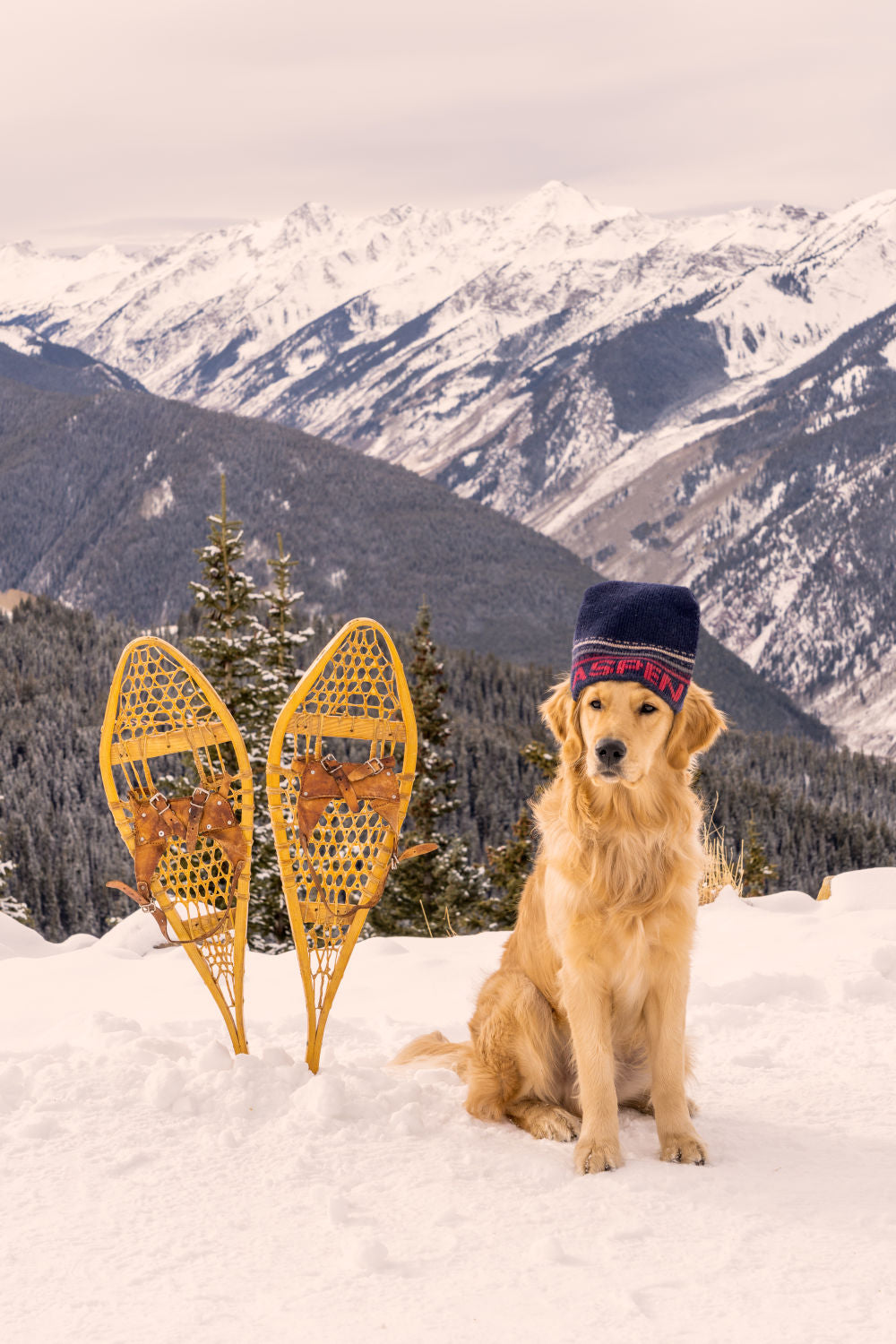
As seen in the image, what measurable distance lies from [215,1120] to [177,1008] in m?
1.94

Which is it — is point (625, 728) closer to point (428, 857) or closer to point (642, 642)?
point (642, 642)

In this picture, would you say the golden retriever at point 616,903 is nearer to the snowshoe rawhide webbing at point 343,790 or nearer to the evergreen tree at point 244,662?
the snowshoe rawhide webbing at point 343,790

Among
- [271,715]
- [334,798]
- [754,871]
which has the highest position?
[334,798]

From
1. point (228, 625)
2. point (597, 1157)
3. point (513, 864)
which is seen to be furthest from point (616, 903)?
point (513, 864)

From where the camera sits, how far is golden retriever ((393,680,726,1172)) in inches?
176

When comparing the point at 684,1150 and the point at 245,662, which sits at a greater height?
the point at 245,662

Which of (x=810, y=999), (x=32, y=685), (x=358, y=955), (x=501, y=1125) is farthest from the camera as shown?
(x=32, y=685)

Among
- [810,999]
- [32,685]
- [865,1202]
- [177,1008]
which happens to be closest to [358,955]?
[177,1008]

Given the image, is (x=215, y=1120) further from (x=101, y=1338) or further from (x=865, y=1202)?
(x=865, y=1202)

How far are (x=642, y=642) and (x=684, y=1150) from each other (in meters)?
2.11

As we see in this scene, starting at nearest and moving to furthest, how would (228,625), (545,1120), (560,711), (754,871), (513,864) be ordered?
(560,711)
(545,1120)
(228,625)
(754,871)
(513,864)

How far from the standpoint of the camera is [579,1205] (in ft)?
13.6

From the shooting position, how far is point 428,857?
26.9 m

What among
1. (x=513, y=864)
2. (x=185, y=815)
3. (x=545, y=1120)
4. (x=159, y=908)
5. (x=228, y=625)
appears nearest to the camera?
(x=545, y=1120)
